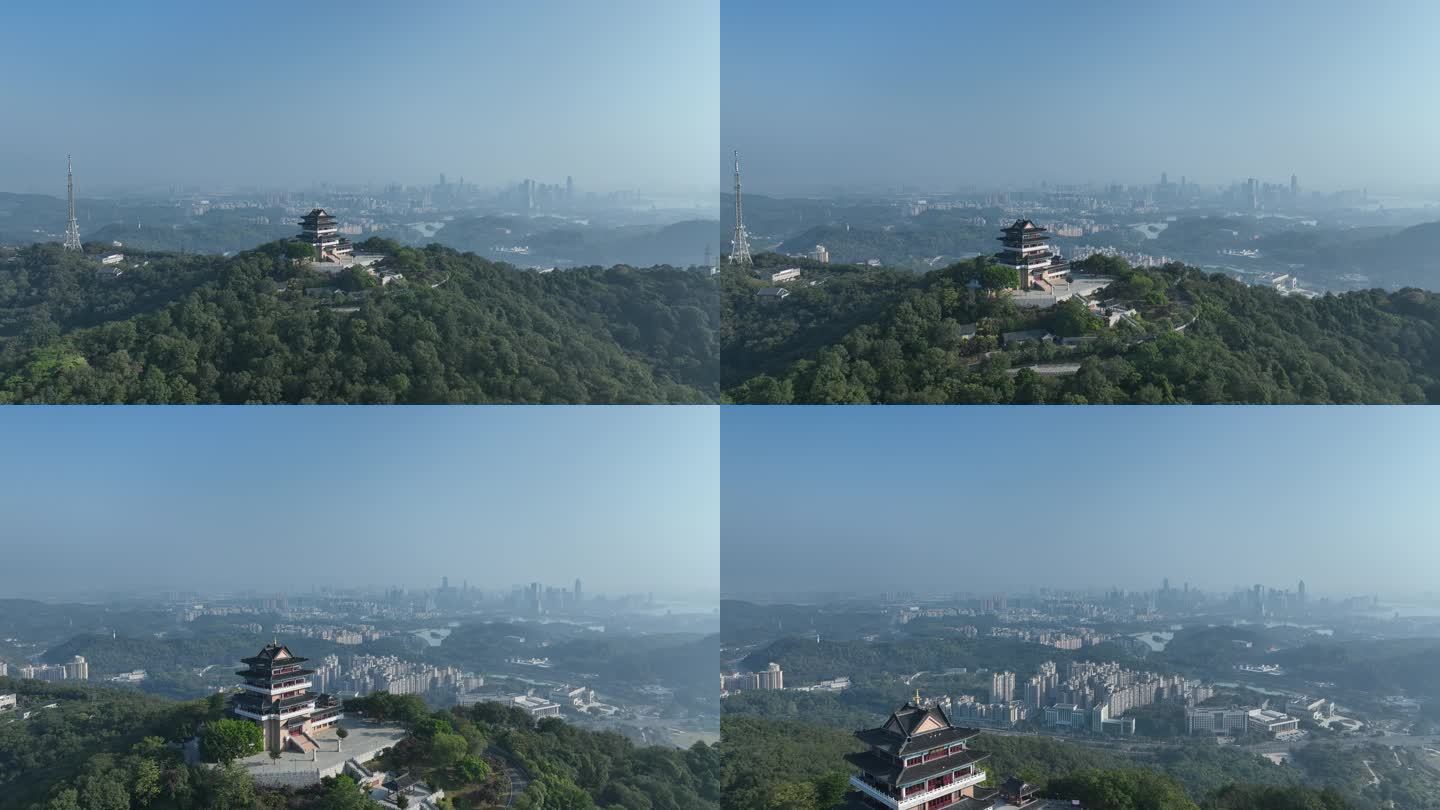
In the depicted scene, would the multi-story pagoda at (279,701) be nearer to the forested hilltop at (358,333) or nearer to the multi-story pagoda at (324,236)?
the forested hilltop at (358,333)

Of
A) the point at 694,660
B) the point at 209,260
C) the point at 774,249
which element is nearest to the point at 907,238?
the point at 774,249

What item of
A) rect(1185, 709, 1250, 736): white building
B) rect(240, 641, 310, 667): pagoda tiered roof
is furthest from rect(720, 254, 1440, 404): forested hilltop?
rect(240, 641, 310, 667): pagoda tiered roof

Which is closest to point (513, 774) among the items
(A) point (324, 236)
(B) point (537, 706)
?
(B) point (537, 706)

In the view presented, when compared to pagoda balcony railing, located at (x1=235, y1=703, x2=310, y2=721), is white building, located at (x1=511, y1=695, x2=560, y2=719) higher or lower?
lower

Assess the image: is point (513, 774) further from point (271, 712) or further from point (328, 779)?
point (271, 712)

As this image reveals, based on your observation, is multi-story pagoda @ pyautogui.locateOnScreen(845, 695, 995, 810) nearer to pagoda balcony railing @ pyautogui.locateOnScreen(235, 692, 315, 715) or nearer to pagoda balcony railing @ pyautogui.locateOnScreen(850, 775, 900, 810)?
pagoda balcony railing @ pyautogui.locateOnScreen(850, 775, 900, 810)

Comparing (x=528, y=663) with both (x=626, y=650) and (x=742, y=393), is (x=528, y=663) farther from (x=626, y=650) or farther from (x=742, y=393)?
(x=742, y=393)

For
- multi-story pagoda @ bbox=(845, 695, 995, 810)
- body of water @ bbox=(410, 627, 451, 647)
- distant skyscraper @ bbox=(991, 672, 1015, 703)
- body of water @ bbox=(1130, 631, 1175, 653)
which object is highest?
multi-story pagoda @ bbox=(845, 695, 995, 810)
